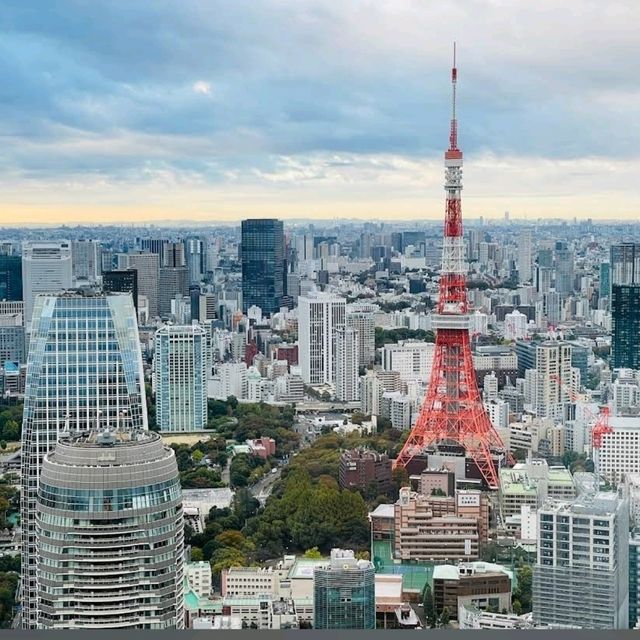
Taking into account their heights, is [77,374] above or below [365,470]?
above

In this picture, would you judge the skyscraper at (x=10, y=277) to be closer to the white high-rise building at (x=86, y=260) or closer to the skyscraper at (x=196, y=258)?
the white high-rise building at (x=86, y=260)

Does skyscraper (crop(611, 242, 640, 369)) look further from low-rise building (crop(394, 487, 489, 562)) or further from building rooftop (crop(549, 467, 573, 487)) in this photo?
low-rise building (crop(394, 487, 489, 562))

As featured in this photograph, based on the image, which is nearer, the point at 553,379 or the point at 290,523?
the point at 290,523

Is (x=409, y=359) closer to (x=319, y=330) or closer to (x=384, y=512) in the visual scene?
(x=319, y=330)

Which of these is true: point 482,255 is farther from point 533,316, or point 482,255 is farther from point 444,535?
point 444,535

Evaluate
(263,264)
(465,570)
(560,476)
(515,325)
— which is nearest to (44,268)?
(263,264)

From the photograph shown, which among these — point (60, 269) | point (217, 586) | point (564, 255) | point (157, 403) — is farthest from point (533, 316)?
A: point (217, 586)
